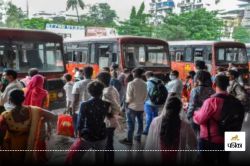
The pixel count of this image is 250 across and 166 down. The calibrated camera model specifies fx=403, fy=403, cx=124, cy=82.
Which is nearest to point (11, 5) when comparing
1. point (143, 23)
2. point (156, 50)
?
point (143, 23)

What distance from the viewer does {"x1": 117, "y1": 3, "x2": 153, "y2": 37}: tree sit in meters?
44.1

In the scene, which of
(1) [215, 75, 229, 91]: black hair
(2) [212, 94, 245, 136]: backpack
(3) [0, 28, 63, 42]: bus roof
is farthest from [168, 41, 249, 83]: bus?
(2) [212, 94, 245, 136]: backpack

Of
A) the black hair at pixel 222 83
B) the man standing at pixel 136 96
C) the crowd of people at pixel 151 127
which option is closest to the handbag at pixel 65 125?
the crowd of people at pixel 151 127

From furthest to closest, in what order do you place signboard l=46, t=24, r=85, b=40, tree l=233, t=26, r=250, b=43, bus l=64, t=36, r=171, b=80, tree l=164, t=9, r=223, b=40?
signboard l=46, t=24, r=85, b=40, tree l=233, t=26, r=250, b=43, tree l=164, t=9, r=223, b=40, bus l=64, t=36, r=171, b=80

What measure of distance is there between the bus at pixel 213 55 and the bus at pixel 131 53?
252 centimetres

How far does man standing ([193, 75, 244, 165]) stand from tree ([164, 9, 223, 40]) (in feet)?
112

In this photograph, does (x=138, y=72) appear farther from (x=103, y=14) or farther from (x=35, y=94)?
(x=103, y=14)

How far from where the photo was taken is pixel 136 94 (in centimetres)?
740

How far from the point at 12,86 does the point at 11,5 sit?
55005mm

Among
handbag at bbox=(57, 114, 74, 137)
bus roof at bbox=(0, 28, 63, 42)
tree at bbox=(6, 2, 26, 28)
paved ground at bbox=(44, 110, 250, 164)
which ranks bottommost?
paved ground at bbox=(44, 110, 250, 164)

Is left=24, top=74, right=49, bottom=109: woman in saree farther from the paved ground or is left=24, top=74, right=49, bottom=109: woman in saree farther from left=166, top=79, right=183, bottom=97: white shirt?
left=166, top=79, right=183, bottom=97: white shirt

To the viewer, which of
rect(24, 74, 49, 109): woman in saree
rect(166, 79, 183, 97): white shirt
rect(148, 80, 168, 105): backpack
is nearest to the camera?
rect(24, 74, 49, 109): woman in saree

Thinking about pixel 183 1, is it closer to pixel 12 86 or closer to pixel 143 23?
pixel 143 23

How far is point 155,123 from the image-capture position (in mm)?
4000
